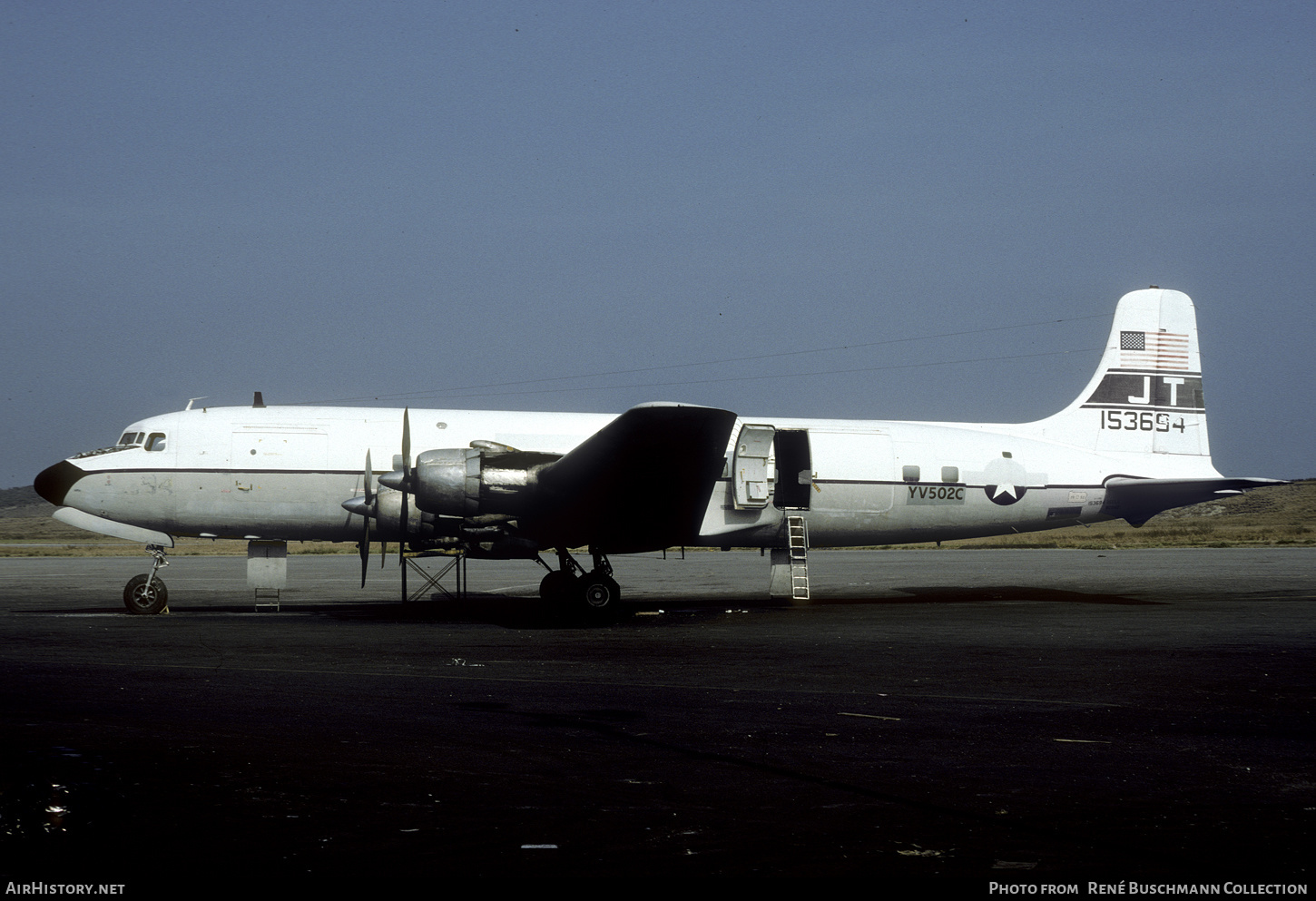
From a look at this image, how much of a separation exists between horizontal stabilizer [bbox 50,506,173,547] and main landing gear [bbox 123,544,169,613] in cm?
18

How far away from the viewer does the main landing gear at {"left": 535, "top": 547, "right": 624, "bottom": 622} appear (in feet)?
61.0

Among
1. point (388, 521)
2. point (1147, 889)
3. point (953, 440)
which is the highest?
point (953, 440)

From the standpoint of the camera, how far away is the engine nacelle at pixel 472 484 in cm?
1764

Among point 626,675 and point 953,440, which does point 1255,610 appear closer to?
point 953,440

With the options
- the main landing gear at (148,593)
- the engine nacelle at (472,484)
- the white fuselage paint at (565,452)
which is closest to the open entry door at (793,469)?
the white fuselage paint at (565,452)

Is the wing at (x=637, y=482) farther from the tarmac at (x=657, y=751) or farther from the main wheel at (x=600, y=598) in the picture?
the tarmac at (x=657, y=751)

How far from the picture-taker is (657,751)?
25.9 ft

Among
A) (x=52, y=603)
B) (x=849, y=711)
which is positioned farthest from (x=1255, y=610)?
(x=52, y=603)

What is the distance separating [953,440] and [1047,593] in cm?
533

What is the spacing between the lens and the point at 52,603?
22.2 meters

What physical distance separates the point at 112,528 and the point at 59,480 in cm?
130

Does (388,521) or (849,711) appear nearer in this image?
(849,711)

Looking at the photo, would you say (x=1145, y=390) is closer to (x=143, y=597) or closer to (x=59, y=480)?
(x=143, y=597)

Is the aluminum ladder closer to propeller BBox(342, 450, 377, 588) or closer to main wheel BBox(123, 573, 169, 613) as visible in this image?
propeller BBox(342, 450, 377, 588)
